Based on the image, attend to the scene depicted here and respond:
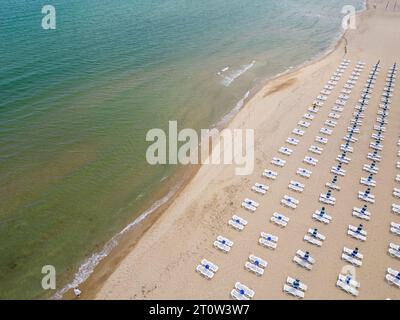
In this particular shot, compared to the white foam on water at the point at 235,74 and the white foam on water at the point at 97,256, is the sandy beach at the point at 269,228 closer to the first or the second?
the white foam on water at the point at 97,256

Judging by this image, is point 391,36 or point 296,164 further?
point 391,36

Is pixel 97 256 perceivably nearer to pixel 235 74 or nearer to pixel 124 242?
pixel 124 242

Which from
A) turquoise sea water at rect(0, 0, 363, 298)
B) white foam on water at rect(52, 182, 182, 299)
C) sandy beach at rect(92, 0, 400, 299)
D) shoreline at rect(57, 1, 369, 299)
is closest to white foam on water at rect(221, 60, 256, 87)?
turquoise sea water at rect(0, 0, 363, 298)

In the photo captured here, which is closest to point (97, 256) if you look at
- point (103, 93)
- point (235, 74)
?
point (103, 93)

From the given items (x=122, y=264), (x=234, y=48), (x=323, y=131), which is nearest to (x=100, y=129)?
(x=122, y=264)

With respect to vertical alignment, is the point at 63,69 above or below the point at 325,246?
above

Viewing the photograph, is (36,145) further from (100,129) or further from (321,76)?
(321,76)

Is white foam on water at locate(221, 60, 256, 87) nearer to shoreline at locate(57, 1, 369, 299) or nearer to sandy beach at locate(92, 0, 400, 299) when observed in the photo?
sandy beach at locate(92, 0, 400, 299)
